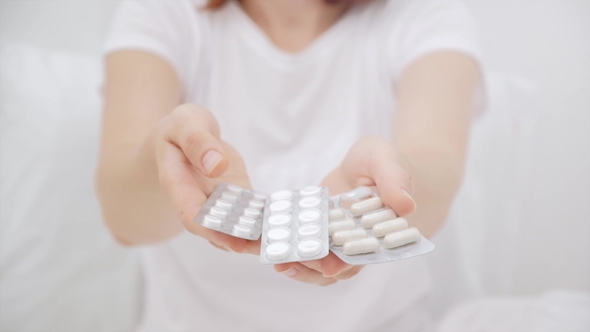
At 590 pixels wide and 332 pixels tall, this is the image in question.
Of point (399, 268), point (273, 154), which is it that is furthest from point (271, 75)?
point (399, 268)

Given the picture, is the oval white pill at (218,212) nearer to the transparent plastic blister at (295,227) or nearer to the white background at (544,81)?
the transparent plastic blister at (295,227)

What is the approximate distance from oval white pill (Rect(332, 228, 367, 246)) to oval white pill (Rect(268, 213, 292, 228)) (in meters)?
0.04

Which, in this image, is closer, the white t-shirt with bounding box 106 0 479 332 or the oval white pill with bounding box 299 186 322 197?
the oval white pill with bounding box 299 186 322 197

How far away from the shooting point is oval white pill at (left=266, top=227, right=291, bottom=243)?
Answer: 324 mm

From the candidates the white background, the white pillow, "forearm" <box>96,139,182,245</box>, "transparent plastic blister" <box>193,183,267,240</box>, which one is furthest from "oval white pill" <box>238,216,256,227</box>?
the white background

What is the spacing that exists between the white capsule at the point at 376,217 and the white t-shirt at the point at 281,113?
0.19 metres

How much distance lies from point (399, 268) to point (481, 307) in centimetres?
9

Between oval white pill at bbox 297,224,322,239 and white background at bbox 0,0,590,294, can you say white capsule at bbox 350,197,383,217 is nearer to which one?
oval white pill at bbox 297,224,322,239

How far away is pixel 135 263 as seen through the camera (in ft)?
2.14

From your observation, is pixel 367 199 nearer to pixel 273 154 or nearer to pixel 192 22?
pixel 273 154

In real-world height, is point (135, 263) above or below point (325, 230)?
below

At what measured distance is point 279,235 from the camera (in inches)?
12.9

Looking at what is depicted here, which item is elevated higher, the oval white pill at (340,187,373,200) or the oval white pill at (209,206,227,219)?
the oval white pill at (340,187,373,200)

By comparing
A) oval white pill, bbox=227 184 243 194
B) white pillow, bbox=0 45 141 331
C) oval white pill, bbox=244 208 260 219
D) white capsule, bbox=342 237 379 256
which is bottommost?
white pillow, bbox=0 45 141 331
